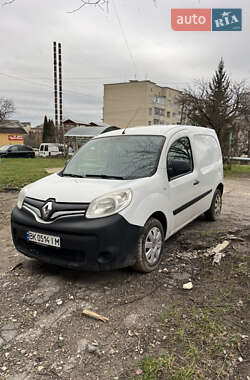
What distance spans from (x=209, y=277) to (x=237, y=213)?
11.3 feet

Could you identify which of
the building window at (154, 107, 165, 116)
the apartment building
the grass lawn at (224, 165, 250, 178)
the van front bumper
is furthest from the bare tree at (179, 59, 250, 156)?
the building window at (154, 107, 165, 116)

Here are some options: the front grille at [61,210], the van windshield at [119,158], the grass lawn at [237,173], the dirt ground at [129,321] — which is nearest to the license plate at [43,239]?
the front grille at [61,210]

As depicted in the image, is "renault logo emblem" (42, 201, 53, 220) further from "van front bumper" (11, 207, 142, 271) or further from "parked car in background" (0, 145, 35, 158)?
"parked car in background" (0, 145, 35, 158)

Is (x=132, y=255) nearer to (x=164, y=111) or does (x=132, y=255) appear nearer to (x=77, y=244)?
(x=77, y=244)

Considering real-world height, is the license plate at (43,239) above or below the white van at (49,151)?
below

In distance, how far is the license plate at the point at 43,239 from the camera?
110 inches

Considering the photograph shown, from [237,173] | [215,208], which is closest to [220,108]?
[237,173]

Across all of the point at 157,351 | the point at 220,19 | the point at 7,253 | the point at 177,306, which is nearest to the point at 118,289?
the point at 177,306

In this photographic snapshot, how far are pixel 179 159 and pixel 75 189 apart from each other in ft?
5.42

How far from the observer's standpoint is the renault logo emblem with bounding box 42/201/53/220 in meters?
2.87

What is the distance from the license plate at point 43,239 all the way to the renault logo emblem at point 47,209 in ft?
0.67

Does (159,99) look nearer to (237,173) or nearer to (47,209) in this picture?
(237,173)

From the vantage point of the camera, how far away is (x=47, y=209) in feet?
9.49

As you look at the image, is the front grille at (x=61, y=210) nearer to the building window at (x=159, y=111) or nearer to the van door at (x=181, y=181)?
the van door at (x=181, y=181)
